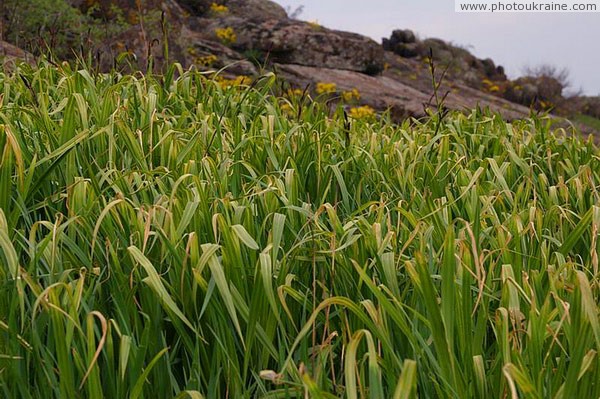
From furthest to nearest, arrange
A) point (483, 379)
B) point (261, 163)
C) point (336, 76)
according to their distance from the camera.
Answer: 1. point (336, 76)
2. point (261, 163)
3. point (483, 379)

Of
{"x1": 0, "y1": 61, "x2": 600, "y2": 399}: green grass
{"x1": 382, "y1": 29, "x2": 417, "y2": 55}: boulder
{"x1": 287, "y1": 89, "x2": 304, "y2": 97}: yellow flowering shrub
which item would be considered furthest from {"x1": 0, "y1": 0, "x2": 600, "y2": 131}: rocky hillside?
{"x1": 382, "y1": 29, "x2": 417, "y2": 55}: boulder

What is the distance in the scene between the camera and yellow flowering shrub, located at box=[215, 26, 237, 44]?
11.6 metres

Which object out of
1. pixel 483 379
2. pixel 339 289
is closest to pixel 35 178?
pixel 339 289

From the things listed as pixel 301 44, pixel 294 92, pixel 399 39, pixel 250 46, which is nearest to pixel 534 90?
pixel 399 39

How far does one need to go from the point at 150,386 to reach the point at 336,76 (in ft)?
34.7

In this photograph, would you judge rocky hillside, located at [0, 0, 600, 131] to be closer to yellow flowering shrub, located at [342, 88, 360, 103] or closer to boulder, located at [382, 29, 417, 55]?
yellow flowering shrub, located at [342, 88, 360, 103]

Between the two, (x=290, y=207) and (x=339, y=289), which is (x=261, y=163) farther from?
(x=339, y=289)

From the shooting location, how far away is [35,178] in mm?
2545

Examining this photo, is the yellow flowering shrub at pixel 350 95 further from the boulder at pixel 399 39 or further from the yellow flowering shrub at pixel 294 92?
the boulder at pixel 399 39

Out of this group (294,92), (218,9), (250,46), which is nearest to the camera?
(294,92)

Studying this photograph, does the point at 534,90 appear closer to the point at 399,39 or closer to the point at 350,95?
the point at 399,39

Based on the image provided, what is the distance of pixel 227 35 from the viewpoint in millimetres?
11766

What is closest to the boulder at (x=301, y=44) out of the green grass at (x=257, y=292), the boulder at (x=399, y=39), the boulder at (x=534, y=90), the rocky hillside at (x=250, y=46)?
the rocky hillside at (x=250, y=46)

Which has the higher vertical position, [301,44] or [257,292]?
[301,44]
